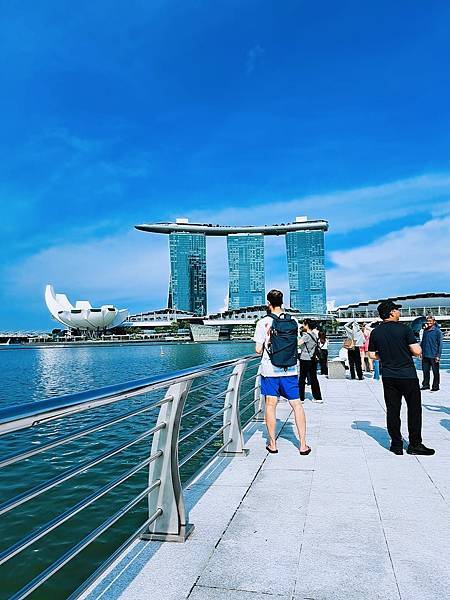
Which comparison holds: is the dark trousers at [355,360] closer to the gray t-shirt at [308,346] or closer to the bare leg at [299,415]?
the gray t-shirt at [308,346]

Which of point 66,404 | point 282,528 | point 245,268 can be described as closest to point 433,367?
point 282,528

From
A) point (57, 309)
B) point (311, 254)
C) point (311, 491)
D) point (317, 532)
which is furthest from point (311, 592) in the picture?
point (311, 254)

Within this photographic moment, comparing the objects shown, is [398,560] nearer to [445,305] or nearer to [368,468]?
[368,468]

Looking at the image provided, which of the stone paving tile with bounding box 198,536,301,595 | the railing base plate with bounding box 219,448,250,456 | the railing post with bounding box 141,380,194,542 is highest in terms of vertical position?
the railing post with bounding box 141,380,194,542

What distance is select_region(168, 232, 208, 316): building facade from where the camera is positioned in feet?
554

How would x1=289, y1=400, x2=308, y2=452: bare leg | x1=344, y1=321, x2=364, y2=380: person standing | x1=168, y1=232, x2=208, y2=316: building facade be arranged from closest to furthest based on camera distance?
x1=289, y1=400, x2=308, y2=452: bare leg, x1=344, y1=321, x2=364, y2=380: person standing, x1=168, y1=232, x2=208, y2=316: building facade

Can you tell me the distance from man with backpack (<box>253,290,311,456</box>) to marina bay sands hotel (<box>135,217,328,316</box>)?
164785 millimetres

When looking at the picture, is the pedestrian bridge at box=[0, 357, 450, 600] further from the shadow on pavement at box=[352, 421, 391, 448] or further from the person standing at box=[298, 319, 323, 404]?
the person standing at box=[298, 319, 323, 404]

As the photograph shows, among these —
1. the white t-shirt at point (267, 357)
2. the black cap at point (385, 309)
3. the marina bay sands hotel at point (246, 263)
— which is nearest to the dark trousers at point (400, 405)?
the black cap at point (385, 309)

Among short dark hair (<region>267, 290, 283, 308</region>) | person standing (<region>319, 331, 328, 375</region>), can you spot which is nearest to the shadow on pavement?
short dark hair (<region>267, 290, 283, 308</region>)

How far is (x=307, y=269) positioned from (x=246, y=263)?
882 inches

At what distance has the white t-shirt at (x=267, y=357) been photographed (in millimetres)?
4893

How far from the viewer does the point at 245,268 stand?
588 feet

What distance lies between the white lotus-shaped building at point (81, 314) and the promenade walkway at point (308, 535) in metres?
137
